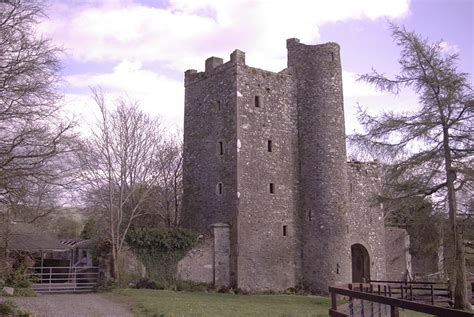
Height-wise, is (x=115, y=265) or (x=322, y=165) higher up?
Answer: (x=322, y=165)

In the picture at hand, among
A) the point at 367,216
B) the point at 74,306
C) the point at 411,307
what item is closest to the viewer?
the point at 411,307

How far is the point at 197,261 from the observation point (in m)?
23.1

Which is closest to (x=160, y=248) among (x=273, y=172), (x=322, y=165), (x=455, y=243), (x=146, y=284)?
(x=146, y=284)

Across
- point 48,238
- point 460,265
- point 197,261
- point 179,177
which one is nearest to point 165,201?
point 179,177

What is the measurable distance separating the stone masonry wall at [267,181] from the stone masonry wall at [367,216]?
460 cm

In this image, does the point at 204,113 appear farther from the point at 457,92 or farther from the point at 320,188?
the point at 457,92

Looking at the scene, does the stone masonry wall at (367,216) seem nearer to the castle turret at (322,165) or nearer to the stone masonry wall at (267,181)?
the castle turret at (322,165)

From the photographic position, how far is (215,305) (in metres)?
16.7

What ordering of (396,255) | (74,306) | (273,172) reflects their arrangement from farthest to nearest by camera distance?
(396,255) < (273,172) < (74,306)

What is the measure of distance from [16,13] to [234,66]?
581 inches

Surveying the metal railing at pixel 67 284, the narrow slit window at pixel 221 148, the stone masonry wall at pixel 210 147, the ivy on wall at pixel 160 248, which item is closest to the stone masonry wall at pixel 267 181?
the stone masonry wall at pixel 210 147

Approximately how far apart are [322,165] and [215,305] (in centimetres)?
1090

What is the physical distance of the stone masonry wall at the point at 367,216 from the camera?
93.7 feet

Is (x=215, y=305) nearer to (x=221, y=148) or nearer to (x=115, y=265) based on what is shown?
(x=115, y=265)
